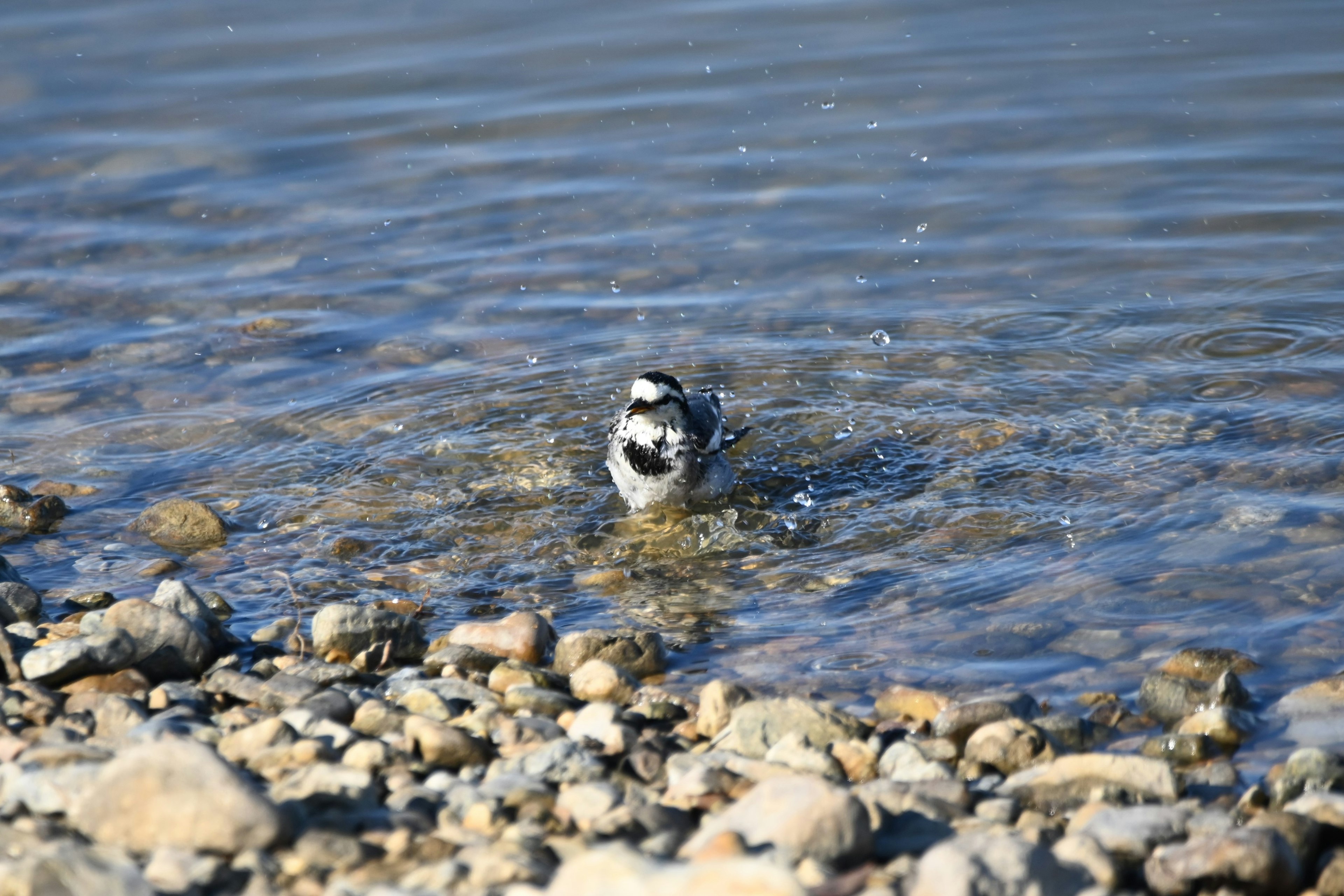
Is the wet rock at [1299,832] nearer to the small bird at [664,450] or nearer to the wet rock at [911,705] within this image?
the wet rock at [911,705]

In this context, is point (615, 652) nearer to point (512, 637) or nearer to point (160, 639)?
point (512, 637)

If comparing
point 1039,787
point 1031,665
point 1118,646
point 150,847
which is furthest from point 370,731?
point 1118,646

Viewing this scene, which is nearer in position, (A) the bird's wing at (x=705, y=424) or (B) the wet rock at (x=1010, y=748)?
(B) the wet rock at (x=1010, y=748)

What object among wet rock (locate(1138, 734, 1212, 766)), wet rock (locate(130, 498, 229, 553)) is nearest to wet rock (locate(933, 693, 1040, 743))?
wet rock (locate(1138, 734, 1212, 766))

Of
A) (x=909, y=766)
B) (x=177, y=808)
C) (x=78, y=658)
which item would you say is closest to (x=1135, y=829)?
(x=909, y=766)

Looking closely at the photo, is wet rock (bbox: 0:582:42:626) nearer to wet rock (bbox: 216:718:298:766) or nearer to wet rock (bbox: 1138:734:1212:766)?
wet rock (bbox: 216:718:298:766)

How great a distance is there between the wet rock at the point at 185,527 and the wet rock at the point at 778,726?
177 inches

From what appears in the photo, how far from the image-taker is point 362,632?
725cm

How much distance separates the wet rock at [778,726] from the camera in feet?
19.6

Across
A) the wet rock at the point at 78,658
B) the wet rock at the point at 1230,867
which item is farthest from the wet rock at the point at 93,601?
the wet rock at the point at 1230,867

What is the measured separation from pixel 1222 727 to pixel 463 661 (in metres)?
3.55

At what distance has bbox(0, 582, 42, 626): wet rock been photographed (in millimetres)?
7562

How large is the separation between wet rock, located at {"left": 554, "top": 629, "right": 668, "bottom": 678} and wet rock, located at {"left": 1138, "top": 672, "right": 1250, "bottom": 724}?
7.91 ft

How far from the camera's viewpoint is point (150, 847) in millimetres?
4707
